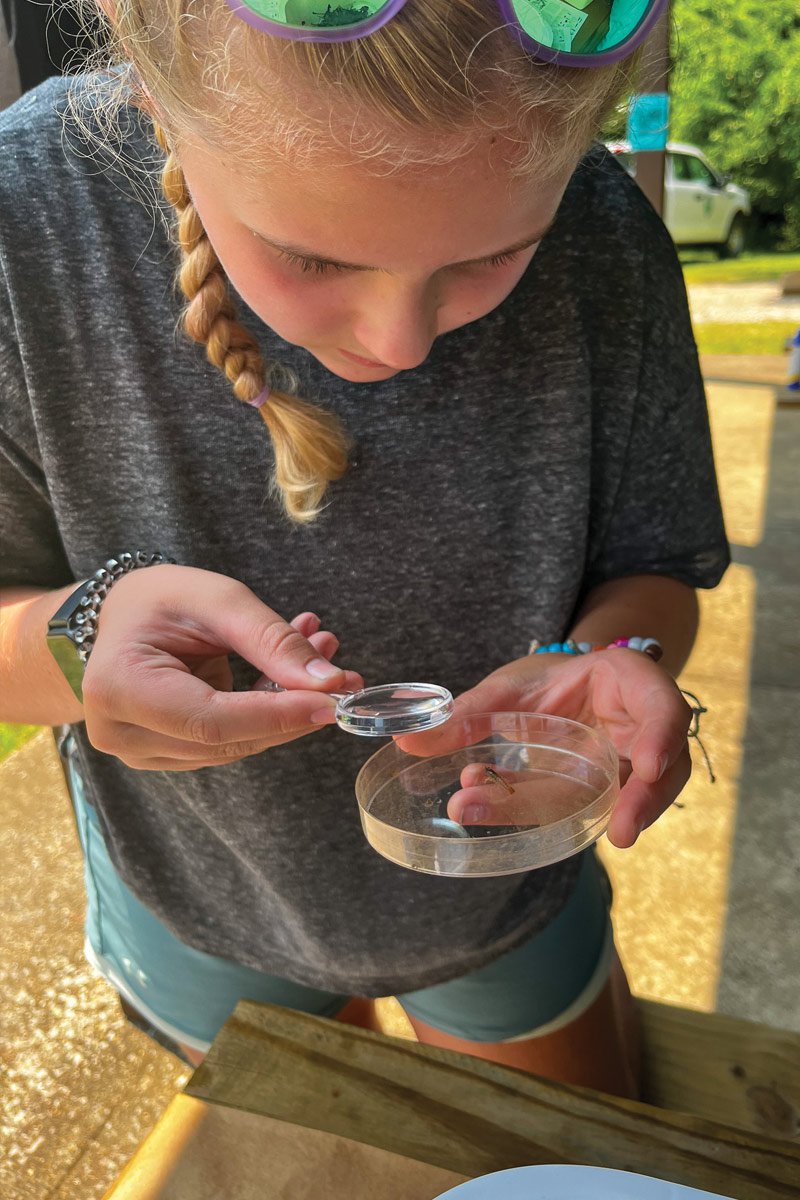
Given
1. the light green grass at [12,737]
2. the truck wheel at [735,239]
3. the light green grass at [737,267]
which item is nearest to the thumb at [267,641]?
the light green grass at [12,737]

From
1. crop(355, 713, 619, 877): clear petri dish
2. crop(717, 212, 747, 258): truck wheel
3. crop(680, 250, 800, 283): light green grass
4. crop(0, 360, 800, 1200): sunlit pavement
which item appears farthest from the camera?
crop(717, 212, 747, 258): truck wheel

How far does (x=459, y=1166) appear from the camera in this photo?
0.89 metres

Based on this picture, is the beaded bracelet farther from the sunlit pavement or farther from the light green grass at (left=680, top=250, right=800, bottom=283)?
the light green grass at (left=680, top=250, right=800, bottom=283)

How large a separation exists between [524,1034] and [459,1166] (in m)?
0.51

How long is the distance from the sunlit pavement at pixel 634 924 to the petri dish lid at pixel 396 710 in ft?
5.17

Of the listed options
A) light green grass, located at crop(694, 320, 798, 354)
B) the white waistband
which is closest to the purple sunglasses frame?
the white waistband

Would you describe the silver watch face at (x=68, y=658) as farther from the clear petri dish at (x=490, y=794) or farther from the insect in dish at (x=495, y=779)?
the insect in dish at (x=495, y=779)

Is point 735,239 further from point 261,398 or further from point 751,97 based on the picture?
point 261,398

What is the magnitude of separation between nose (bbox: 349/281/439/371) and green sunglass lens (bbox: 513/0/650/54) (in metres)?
0.20

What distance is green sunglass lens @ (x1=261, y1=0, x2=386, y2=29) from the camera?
632mm

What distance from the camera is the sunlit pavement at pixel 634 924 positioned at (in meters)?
2.21

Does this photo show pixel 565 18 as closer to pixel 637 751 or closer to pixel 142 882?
pixel 637 751

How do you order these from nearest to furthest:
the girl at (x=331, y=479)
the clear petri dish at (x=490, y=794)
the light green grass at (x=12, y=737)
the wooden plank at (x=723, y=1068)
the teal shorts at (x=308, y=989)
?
the girl at (x=331, y=479) < the clear petri dish at (x=490, y=794) < the wooden plank at (x=723, y=1068) < the teal shorts at (x=308, y=989) < the light green grass at (x=12, y=737)

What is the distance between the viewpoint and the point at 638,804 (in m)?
0.88
